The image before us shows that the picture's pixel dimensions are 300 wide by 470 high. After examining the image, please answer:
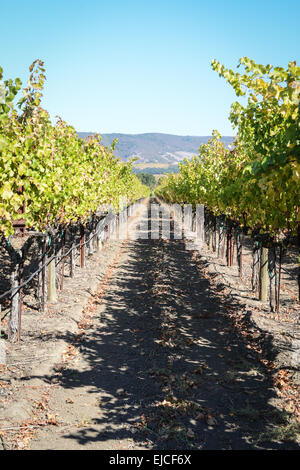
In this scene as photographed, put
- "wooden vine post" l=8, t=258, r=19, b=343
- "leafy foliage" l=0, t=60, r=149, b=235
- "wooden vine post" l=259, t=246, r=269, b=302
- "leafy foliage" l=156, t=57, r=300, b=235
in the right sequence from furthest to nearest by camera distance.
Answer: "wooden vine post" l=259, t=246, r=269, b=302, "wooden vine post" l=8, t=258, r=19, b=343, "leafy foliage" l=0, t=60, r=149, b=235, "leafy foliage" l=156, t=57, r=300, b=235

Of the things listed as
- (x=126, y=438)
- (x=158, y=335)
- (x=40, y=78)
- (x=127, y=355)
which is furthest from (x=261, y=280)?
(x=40, y=78)

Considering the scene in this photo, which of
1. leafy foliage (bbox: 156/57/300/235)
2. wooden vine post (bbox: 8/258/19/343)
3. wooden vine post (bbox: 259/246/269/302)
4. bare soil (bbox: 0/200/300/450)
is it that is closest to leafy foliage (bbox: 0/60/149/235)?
wooden vine post (bbox: 8/258/19/343)

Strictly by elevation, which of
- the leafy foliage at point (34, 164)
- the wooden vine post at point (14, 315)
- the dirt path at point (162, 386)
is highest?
the leafy foliage at point (34, 164)

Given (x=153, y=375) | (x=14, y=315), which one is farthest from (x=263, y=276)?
(x=14, y=315)

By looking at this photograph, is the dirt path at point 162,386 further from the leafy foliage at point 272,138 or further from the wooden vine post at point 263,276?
the leafy foliage at point 272,138

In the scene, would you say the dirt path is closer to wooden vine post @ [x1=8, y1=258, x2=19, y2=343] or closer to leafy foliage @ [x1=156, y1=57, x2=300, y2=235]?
wooden vine post @ [x1=8, y1=258, x2=19, y2=343]

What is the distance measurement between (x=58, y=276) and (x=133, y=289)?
2.48m

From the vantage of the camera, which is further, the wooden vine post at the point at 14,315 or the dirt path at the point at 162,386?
the wooden vine post at the point at 14,315

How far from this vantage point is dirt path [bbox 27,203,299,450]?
16.8 feet

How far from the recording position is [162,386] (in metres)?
6.45

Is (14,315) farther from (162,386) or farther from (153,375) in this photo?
(162,386)

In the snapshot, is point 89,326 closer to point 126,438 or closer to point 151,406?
point 151,406

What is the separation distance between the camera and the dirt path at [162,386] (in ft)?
16.8

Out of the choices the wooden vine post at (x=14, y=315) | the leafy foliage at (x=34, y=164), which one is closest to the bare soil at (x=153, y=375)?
the wooden vine post at (x=14, y=315)
